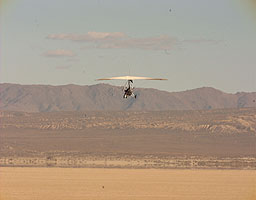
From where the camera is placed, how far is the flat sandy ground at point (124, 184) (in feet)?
324

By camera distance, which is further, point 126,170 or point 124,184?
point 126,170

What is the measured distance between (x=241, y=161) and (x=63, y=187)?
60.8m

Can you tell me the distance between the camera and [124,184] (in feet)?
367

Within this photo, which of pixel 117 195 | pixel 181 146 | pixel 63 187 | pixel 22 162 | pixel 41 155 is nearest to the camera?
pixel 117 195

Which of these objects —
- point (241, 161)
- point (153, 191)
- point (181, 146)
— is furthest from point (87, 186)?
point (181, 146)

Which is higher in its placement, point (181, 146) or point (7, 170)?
point (181, 146)

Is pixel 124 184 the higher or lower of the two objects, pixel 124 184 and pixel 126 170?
the lower

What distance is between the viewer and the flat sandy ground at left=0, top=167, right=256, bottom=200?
98.8 metres

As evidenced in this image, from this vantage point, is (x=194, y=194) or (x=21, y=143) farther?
(x=21, y=143)

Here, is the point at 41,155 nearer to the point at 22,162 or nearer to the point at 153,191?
the point at 22,162

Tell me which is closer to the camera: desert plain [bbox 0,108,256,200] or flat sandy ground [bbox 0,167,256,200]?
flat sandy ground [bbox 0,167,256,200]

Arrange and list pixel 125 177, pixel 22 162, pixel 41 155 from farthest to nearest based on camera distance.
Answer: pixel 41 155 → pixel 22 162 → pixel 125 177

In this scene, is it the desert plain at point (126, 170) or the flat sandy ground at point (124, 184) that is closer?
the flat sandy ground at point (124, 184)

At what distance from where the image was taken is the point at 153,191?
10312cm
